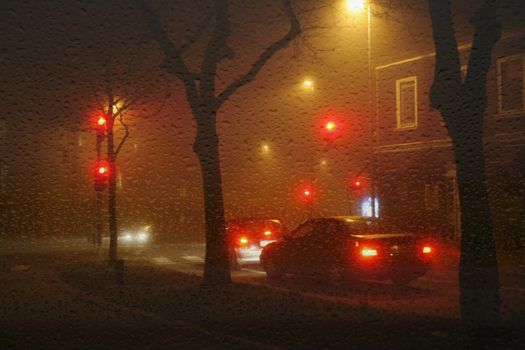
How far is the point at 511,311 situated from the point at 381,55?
1433 cm

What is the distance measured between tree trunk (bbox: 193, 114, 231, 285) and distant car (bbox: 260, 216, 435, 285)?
1.71 m

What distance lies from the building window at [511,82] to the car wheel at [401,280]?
7995 mm

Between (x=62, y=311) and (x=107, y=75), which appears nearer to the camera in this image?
(x=62, y=311)

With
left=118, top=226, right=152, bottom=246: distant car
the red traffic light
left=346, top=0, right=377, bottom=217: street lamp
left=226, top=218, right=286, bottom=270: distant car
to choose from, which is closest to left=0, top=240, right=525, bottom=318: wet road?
left=226, top=218, right=286, bottom=270: distant car

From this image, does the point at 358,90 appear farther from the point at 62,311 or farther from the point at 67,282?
the point at 62,311

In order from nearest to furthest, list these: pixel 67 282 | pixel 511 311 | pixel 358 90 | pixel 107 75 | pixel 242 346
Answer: pixel 242 346, pixel 511 311, pixel 67 282, pixel 107 75, pixel 358 90

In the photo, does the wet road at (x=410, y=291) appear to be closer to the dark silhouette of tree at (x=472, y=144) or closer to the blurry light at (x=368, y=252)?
the blurry light at (x=368, y=252)

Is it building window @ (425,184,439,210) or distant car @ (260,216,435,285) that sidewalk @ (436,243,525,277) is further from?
building window @ (425,184,439,210)

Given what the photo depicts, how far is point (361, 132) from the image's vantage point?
2723 cm

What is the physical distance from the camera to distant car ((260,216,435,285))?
1208 centimetres

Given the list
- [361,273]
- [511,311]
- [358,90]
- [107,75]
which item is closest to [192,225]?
[358,90]

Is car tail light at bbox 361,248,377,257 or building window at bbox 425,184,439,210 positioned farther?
building window at bbox 425,184,439,210

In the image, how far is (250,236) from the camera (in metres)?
16.8

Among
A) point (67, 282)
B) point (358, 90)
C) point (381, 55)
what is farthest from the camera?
point (358, 90)
